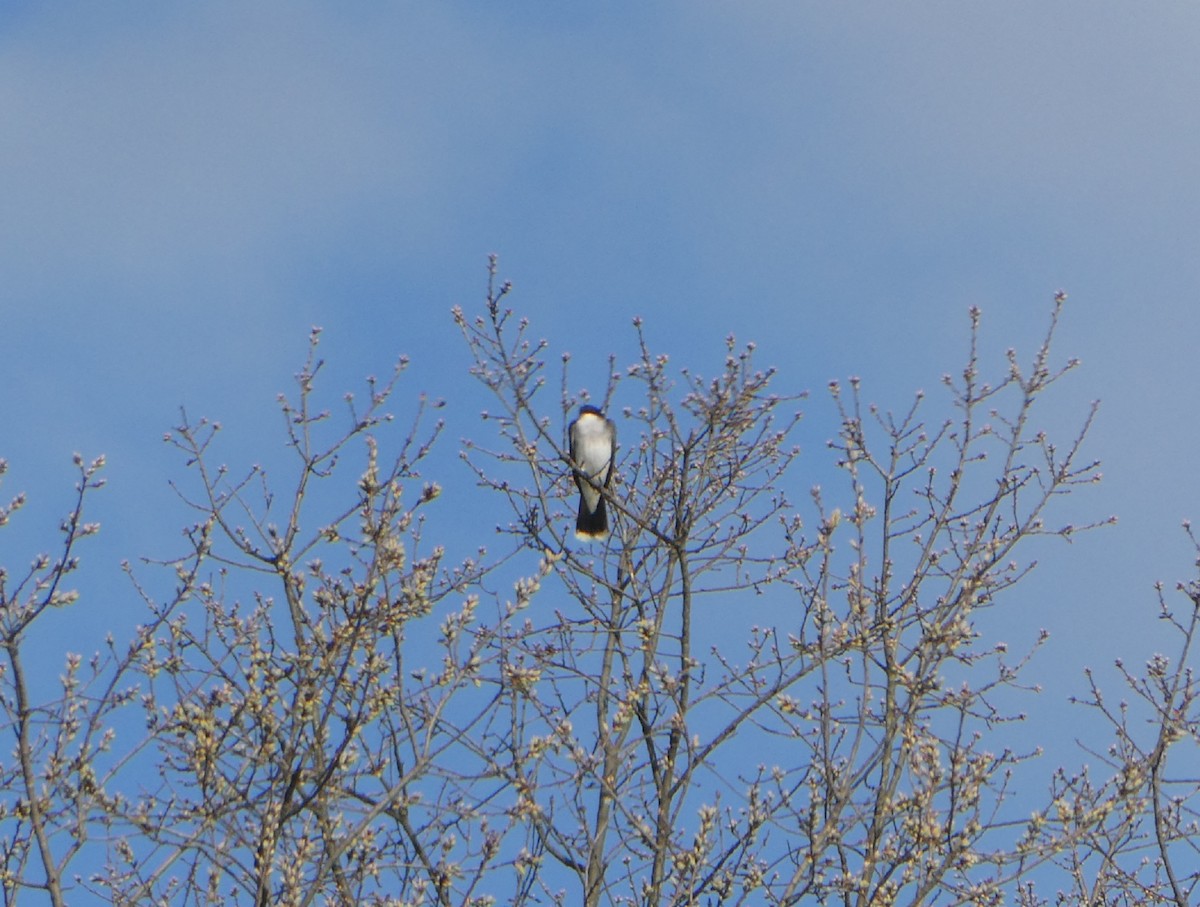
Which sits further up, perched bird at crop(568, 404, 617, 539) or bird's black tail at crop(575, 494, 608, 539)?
perched bird at crop(568, 404, 617, 539)

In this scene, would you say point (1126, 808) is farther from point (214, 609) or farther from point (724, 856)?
point (214, 609)

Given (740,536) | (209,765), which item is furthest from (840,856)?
(209,765)

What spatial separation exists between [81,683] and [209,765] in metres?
0.70

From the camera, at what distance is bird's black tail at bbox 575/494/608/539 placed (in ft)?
30.5

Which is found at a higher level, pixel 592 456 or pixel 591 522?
pixel 592 456

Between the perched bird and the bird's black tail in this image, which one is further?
the perched bird

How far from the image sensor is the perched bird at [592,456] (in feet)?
30.9

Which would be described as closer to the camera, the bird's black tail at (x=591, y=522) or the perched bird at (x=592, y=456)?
the bird's black tail at (x=591, y=522)

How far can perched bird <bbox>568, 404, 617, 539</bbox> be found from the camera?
30.9 ft

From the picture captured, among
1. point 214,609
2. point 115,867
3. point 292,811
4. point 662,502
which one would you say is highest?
point 662,502

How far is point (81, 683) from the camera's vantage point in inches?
209

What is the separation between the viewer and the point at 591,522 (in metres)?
9.55

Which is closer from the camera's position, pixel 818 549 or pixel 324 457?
pixel 324 457

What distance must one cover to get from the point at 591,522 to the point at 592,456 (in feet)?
3.71
